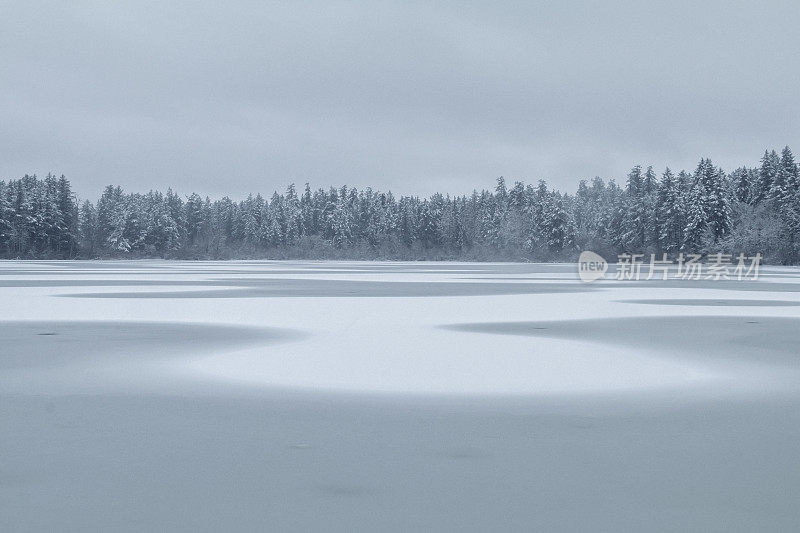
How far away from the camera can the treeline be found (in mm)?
78062

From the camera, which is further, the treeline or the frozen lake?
the treeline

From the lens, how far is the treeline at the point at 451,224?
78.1 metres

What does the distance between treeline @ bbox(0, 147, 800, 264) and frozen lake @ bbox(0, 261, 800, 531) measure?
62.8 metres

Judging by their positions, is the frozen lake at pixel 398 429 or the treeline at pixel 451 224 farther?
the treeline at pixel 451 224

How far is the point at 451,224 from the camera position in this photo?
126 metres

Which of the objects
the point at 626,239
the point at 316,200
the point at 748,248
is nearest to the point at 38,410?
the point at 748,248

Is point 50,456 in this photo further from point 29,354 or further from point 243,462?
point 29,354

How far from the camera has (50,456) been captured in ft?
16.3

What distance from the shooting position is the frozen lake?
13.3 ft

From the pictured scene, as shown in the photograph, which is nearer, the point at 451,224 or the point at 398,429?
the point at 398,429

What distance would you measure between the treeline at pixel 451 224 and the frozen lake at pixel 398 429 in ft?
206

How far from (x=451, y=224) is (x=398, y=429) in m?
120

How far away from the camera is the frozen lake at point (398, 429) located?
13.3 feet

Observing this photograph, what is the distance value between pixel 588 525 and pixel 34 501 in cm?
263
